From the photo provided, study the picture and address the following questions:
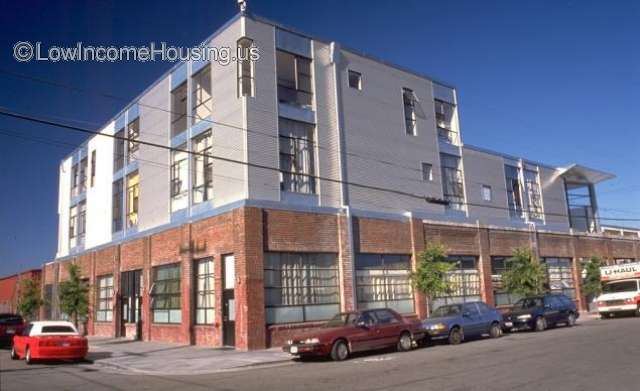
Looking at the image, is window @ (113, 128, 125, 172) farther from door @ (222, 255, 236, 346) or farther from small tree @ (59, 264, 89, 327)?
door @ (222, 255, 236, 346)

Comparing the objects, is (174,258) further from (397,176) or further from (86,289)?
(397,176)

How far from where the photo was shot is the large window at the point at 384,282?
24853mm

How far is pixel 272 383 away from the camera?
11859 mm

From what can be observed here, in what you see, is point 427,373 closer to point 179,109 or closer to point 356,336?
point 356,336

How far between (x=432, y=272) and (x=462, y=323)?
5.47 metres

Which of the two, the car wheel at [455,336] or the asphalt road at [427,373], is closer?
the asphalt road at [427,373]

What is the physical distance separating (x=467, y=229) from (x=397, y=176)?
5334 millimetres

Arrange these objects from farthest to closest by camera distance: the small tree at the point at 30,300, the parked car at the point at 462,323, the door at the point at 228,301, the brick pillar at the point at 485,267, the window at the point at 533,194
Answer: the small tree at the point at 30,300 → the window at the point at 533,194 → the brick pillar at the point at 485,267 → the door at the point at 228,301 → the parked car at the point at 462,323

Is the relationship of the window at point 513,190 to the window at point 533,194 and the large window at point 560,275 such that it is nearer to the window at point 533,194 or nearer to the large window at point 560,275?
the window at point 533,194

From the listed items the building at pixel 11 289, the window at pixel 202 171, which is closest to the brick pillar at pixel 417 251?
the window at pixel 202 171

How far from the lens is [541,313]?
24234 millimetres

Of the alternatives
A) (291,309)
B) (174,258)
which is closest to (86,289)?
(174,258)

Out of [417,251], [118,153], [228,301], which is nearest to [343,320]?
[228,301]

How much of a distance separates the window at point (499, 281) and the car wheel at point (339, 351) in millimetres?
17553
